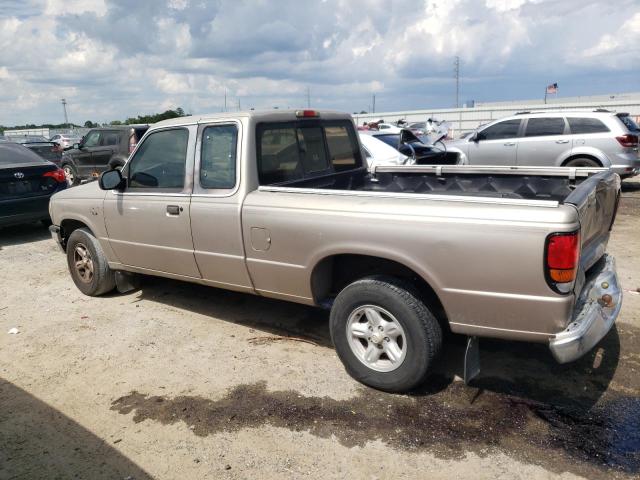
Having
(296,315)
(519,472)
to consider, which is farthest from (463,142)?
(519,472)

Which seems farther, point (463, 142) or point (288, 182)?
point (463, 142)

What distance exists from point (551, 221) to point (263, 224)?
2014mm

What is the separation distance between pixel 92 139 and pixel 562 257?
1509 centimetres

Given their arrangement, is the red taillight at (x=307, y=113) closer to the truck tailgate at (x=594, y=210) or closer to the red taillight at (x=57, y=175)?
the truck tailgate at (x=594, y=210)

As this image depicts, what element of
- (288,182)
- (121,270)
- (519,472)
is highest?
(288,182)

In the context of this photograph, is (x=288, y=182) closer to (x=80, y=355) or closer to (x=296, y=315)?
(x=296, y=315)

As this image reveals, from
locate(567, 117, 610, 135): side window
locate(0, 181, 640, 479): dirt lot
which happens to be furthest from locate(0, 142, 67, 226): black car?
locate(567, 117, 610, 135): side window

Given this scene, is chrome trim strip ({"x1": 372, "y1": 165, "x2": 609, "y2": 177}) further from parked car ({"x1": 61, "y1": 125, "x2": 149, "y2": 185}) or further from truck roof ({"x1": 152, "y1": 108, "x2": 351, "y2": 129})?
parked car ({"x1": 61, "y1": 125, "x2": 149, "y2": 185})

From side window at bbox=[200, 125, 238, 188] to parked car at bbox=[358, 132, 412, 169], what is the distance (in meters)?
4.38

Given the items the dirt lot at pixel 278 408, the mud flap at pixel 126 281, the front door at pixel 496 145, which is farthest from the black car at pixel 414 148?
the mud flap at pixel 126 281

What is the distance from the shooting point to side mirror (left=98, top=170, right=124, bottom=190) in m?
4.87

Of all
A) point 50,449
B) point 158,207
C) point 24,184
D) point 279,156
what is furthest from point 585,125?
point 50,449

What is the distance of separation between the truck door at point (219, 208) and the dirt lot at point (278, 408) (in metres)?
0.70

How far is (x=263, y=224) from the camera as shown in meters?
3.86
